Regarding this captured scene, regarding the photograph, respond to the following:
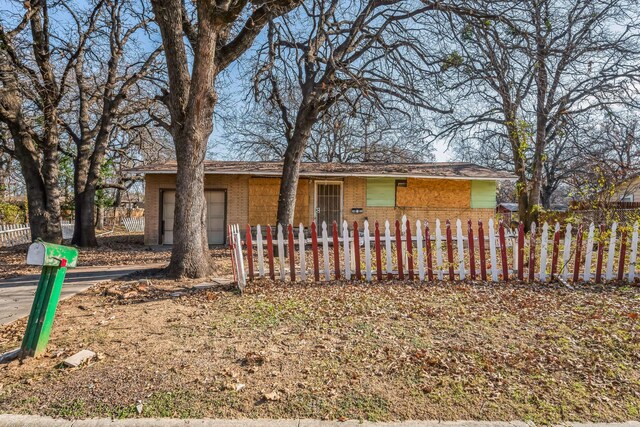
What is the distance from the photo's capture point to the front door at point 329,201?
1545cm

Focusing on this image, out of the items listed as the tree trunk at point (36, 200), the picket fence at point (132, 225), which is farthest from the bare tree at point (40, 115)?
the picket fence at point (132, 225)

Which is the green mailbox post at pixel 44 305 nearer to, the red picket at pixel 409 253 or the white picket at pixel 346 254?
the white picket at pixel 346 254

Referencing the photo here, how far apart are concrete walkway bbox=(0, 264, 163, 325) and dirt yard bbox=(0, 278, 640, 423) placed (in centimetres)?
57

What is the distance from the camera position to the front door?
15445 mm

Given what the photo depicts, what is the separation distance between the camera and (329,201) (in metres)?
15.5

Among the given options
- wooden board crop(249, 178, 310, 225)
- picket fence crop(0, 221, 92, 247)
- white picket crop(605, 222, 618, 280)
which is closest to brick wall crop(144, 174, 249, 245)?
wooden board crop(249, 178, 310, 225)

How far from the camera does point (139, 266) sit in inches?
365

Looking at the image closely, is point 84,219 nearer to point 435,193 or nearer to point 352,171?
point 352,171

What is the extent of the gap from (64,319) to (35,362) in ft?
4.95

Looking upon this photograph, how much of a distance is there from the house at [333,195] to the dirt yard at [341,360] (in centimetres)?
923

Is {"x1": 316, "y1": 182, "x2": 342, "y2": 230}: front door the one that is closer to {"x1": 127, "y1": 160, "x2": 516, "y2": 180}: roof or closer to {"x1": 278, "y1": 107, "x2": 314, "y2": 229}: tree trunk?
{"x1": 127, "y1": 160, "x2": 516, "y2": 180}: roof

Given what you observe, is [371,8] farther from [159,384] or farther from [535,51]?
[159,384]

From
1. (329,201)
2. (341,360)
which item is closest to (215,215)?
(329,201)

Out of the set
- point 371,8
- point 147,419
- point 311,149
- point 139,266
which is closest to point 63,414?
point 147,419
